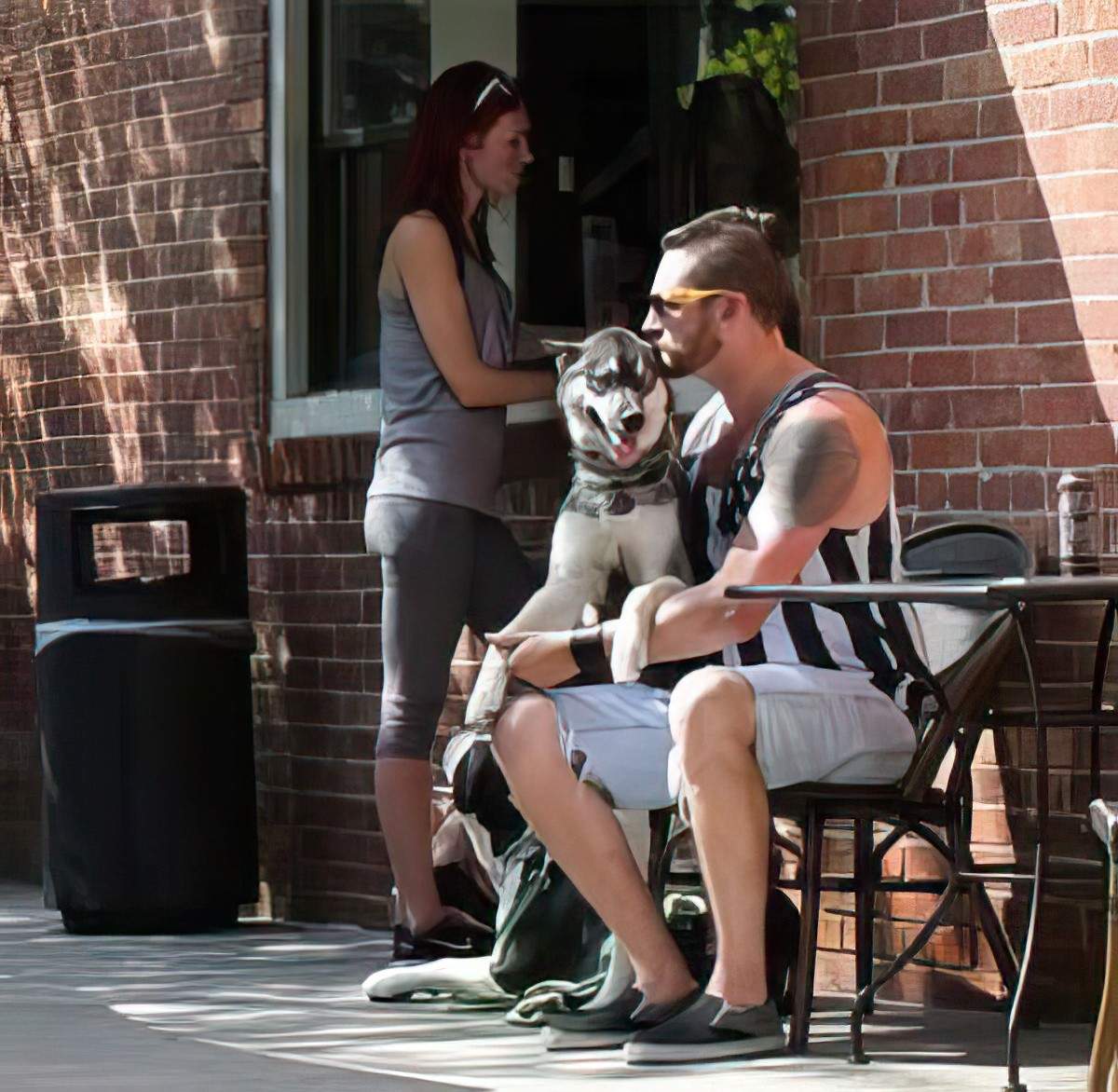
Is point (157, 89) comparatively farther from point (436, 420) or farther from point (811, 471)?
point (811, 471)

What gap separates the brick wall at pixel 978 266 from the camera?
6.39m

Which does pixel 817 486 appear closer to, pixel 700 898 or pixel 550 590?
pixel 550 590

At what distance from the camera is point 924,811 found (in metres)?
5.72

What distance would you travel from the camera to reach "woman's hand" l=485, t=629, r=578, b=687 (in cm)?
595

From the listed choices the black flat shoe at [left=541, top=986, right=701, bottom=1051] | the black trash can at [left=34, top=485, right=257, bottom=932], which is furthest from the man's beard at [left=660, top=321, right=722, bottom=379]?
the black trash can at [left=34, top=485, right=257, bottom=932]

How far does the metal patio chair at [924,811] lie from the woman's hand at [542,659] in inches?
22.6

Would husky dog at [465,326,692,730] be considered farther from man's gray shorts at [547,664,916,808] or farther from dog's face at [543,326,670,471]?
man's gray shorts at [547,664,916,808]

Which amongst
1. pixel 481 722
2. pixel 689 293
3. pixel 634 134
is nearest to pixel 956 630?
pixel 689 293

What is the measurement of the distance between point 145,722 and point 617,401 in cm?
270

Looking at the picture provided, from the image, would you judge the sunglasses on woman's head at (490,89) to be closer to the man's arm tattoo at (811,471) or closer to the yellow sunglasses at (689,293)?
the yellow sunglasses at (689,293)

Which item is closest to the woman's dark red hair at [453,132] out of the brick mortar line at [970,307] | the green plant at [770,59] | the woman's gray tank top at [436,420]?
the woman's gray tank top at [436,420]

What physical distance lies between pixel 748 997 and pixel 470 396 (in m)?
2.01

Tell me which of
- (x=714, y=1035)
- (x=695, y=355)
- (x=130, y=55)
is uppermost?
(x=130, y=55)

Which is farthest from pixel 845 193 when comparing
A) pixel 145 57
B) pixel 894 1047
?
pixel 145 57
